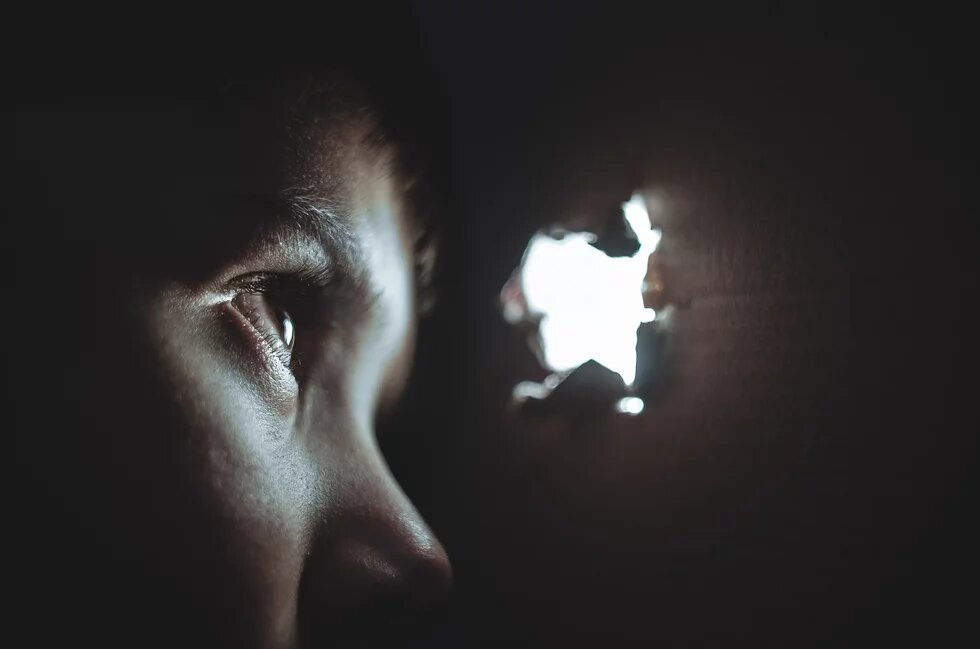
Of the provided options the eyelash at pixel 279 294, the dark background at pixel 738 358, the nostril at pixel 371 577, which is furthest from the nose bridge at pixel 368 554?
the dark background at pixel 738 358

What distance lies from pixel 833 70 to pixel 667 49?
0.17 metres

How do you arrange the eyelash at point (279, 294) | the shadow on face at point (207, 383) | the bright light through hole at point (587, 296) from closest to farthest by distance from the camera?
the shadow on face at point (207, 383), the eyelash at point (279, 294), the bright light through hole at point (587, 296)

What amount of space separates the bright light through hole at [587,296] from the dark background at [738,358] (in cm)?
5

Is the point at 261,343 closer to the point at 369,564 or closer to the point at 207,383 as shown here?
the point at 207,383

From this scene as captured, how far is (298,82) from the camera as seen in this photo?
0.49 meters

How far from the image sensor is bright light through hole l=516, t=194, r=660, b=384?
667mm

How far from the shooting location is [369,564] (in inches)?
18.1

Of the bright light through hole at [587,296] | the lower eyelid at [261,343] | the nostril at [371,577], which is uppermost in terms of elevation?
the bright light through hole at [587,296]

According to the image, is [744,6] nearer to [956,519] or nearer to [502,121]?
[502,121]

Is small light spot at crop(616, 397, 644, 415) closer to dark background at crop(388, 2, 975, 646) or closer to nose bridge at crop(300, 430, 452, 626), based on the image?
dark background at crop(388, 2, 975, 646)

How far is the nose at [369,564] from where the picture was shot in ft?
1.46

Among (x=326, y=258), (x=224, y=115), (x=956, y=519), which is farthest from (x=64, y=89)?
Result: (x=956, y=519)

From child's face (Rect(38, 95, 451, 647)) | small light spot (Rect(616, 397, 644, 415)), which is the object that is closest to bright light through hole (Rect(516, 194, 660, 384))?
small light spot (Rect(616, 397, 644, 415))

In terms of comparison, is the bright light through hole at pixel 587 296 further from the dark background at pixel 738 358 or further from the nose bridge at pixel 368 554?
the nose bridge at pixel 368 554
